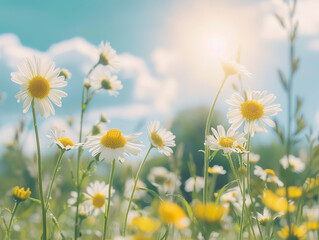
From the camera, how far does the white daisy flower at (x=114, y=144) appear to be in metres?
1.58

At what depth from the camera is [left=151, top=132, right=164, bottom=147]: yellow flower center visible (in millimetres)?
1725

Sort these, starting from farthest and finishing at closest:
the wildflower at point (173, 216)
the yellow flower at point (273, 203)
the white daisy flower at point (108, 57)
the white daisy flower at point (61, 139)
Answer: the white daisy flower at point (108, 57) → the white daisy flower at point (61, 139) → the yellow flower at point (273, 203) → the wildflower at point (173, 216)

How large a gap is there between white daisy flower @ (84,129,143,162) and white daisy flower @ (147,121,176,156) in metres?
0.12

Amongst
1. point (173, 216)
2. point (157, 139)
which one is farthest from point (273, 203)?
point (157, 139)

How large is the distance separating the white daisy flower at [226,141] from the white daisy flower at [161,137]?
20cm

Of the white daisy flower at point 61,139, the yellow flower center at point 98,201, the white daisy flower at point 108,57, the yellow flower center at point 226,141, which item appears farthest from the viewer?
the white daisy flower at point 108,57

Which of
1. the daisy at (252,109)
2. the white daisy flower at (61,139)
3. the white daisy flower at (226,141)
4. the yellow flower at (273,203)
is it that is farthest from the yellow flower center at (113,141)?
the yellow flower at (273,203)

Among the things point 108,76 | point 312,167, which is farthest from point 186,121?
point 312,167

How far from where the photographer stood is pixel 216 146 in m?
1.64

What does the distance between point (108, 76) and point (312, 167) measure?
5.70 feet

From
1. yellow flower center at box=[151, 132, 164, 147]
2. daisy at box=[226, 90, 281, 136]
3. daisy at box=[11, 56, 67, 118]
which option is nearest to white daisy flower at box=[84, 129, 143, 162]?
yellow flower center at box=[151, 132, 164, 147]

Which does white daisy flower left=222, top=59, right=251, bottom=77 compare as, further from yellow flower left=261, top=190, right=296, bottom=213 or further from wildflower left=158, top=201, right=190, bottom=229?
wildflower left=158, top=201, right=190, bottom=229

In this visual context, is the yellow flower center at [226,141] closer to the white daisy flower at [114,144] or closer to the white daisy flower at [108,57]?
the white daisy flower at [114,144]

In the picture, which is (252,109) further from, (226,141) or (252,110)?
(226,141)
